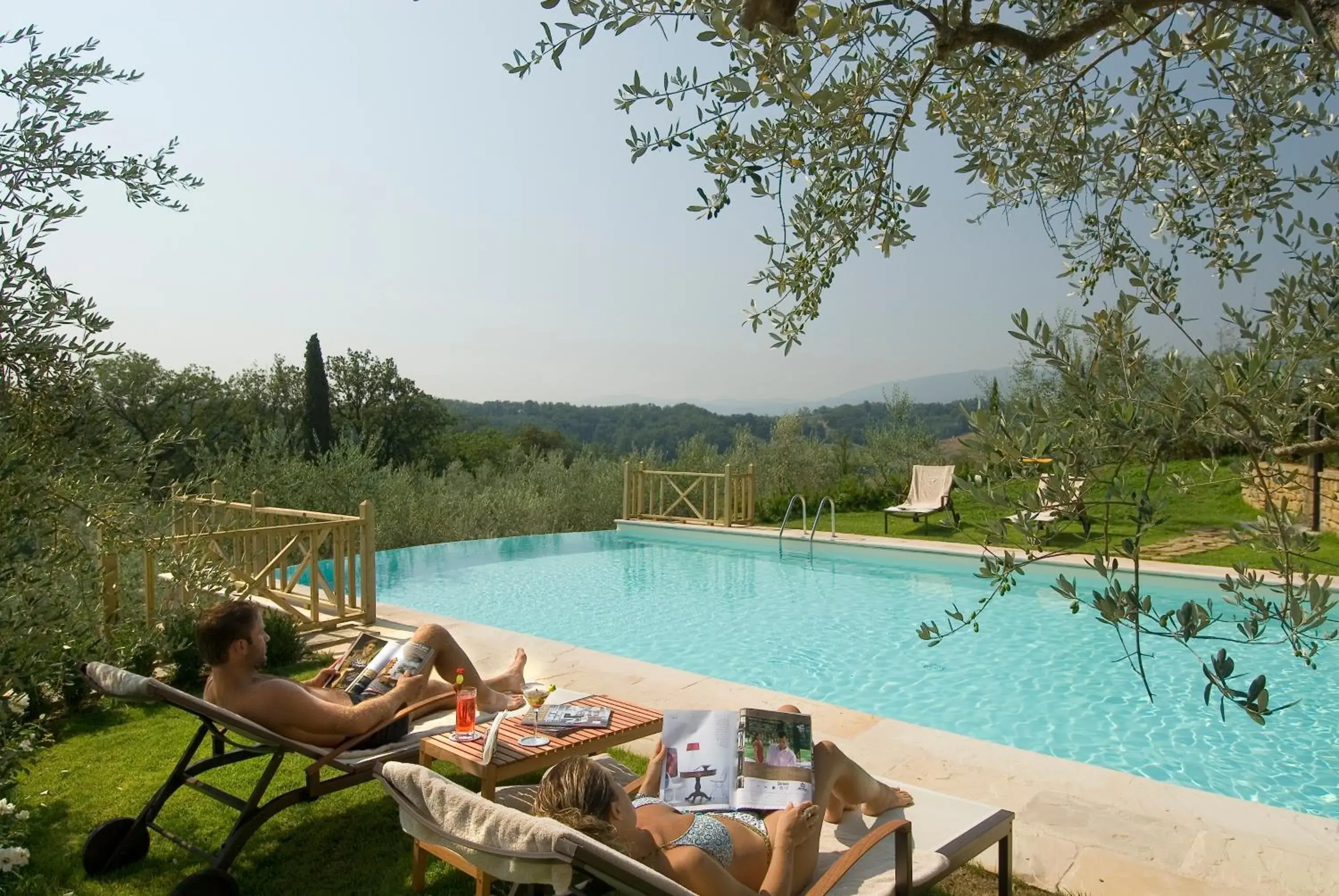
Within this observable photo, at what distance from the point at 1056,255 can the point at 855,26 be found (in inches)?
57.4

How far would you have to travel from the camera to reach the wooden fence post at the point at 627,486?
50.4ft

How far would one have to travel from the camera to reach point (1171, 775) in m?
5.12

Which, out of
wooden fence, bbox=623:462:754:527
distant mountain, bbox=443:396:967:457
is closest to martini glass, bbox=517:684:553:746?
distant mountain, bbox=443:396:967:457

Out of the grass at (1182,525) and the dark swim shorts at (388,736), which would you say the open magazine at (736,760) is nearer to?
the dark swim shorts at (388,736)

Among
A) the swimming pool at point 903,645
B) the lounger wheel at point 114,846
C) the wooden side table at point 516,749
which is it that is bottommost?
the swimming pool at point 903,645

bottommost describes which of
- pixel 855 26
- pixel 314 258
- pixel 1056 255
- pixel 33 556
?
pixel 33 556

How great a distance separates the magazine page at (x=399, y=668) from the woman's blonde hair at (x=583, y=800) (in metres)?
1.84

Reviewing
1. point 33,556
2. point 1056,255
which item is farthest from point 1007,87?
point 33,556

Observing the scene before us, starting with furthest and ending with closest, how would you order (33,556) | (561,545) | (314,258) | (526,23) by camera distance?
(314,258)
(561,545)
(526,23)
(33,556)

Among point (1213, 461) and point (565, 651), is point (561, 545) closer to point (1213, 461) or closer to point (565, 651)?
point (565, 651)

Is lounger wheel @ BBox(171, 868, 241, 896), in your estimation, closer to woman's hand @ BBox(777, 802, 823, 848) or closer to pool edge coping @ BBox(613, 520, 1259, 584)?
woman's hand @ BBox(777, 802, 823, 848)

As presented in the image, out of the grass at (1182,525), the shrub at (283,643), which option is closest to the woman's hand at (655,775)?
the shrub at (283,643)

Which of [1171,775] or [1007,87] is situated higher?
[1007,87]

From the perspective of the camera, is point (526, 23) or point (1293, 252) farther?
point (526, 23)
